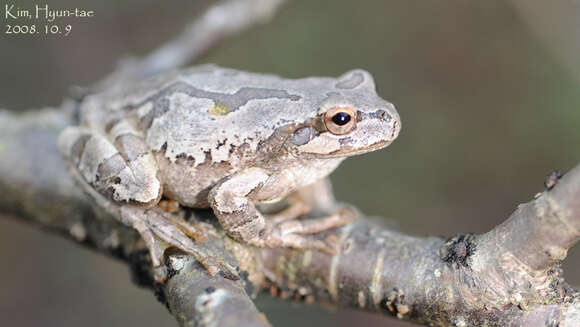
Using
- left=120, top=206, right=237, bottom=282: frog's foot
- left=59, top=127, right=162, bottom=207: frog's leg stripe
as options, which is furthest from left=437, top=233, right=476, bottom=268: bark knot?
left=59, top=127, right=162, bottom=207: frog's leg stripe

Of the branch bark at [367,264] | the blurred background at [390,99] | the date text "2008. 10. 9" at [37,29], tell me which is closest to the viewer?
the branch bark at [367,264]

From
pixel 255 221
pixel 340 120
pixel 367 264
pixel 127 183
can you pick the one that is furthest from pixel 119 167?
pixel 367 264

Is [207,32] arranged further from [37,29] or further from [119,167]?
[37,29]

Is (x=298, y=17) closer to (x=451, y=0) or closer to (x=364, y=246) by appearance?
(x=451, y=0)

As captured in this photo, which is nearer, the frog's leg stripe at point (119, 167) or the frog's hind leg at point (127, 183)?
the frog's hind leg at point (127, 183)

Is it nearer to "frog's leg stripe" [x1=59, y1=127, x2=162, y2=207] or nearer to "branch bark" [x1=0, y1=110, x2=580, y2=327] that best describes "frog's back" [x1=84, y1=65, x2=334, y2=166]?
"frog's leg stripe" [x1=59, y1=127, x2=162, y2=207]

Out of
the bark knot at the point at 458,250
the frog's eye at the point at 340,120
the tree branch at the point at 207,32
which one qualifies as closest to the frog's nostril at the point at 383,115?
the frog's eye at the point at 340,120

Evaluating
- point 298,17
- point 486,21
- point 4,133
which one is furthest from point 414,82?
point 4,133

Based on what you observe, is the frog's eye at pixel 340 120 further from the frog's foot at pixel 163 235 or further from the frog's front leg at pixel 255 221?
the frog's foot at pixel 163 235
